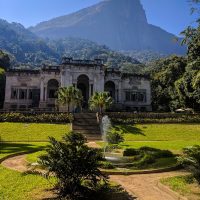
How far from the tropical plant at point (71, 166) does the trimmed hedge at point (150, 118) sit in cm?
3796

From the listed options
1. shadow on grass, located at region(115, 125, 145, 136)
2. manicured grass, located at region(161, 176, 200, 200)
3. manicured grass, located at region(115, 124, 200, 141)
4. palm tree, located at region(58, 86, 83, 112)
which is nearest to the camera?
manicured grass, located at region(161, 176, 200, 200)

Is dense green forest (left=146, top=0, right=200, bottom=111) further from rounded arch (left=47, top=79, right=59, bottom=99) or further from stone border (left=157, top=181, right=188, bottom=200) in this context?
stone border (left=157, top=181, right=188, bottom=200)

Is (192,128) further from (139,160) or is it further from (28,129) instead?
(139,160)

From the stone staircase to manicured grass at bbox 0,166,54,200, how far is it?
25803mm

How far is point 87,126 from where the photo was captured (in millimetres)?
47938

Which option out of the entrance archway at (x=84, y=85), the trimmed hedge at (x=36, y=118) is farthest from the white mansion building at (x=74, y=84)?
the trimmed hedge at (x=36, y=118)

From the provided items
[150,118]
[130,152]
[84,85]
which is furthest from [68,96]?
[130,152]

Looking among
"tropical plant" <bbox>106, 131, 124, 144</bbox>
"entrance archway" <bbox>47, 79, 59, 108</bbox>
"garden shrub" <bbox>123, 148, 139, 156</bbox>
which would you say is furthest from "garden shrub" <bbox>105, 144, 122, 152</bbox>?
"entrance archway" <bbox>47, 79, 59, 108</bbox>

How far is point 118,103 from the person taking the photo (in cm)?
7094

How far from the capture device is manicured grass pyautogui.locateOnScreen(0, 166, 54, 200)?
1340 cm

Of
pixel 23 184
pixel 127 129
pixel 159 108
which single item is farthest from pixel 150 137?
pixel 159 108

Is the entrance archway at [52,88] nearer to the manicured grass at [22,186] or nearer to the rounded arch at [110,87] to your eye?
the rounded arch at [110,87]

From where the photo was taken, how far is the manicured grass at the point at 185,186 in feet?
46.4

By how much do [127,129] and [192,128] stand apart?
1001cm
